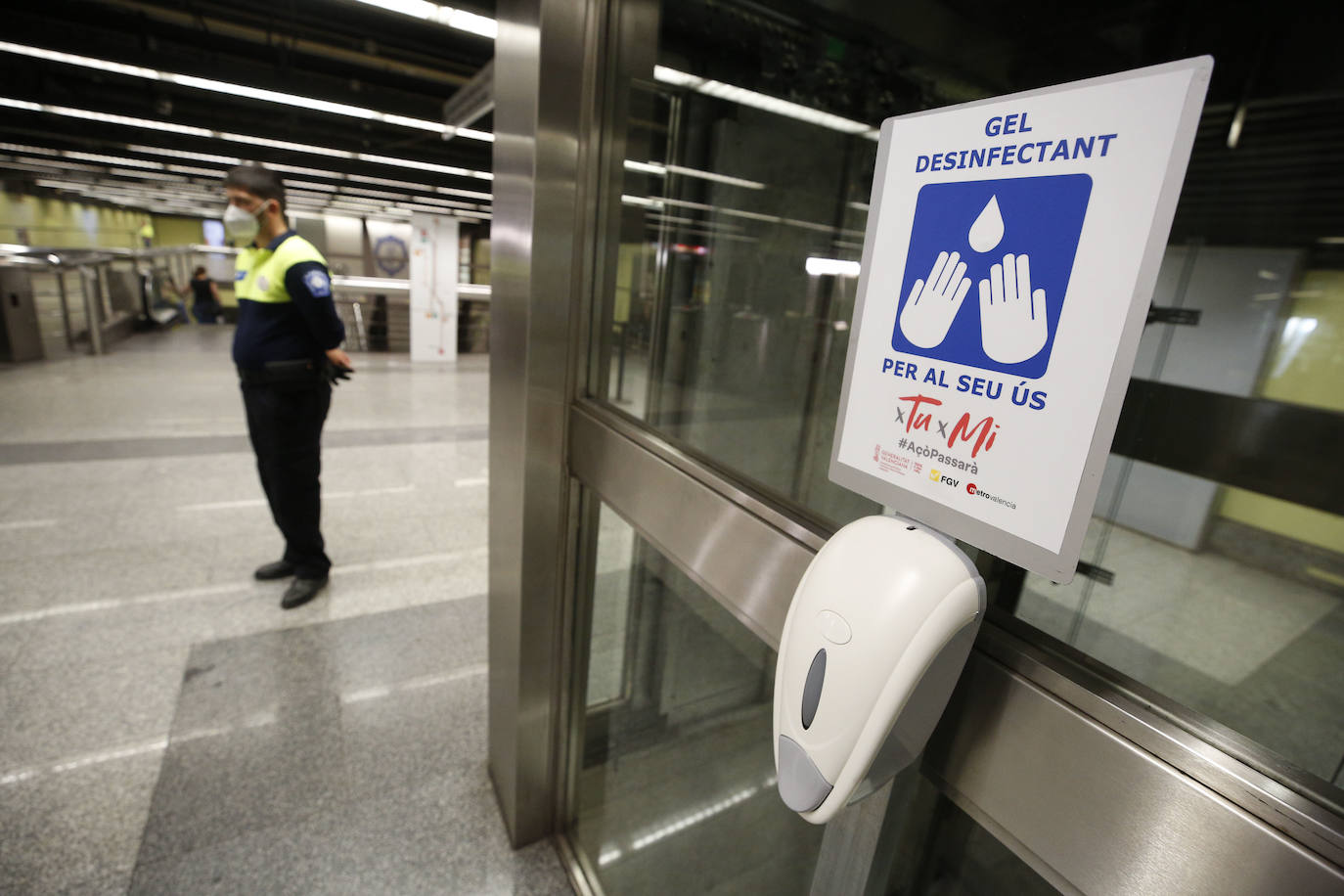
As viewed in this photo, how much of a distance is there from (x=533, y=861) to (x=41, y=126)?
11851mm

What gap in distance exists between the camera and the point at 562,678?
5.09 ft

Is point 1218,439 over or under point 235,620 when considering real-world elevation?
over

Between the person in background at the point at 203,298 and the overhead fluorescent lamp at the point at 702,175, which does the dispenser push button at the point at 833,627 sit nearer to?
the overhead fluorescent lamp at the point at 702,175

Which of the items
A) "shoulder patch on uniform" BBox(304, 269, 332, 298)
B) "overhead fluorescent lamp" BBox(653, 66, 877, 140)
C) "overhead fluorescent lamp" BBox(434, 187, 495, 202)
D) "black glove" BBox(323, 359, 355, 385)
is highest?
"overhead fluorescent lamp" BBox(434, 187, 495, 202)

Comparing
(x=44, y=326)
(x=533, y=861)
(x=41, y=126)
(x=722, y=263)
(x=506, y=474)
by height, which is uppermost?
(x=41, y=126)

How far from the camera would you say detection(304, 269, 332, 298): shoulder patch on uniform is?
2152 millimetres

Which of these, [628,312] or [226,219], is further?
[226,219]

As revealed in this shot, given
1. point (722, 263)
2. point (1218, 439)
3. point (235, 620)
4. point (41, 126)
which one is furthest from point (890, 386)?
point (41, 126)

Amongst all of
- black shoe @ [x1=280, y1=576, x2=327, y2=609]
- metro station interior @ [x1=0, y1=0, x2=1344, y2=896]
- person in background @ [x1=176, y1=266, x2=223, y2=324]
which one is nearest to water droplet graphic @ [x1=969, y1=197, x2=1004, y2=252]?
metro station interior @ [x1=0, y1=0, x2=1344, y2=896]

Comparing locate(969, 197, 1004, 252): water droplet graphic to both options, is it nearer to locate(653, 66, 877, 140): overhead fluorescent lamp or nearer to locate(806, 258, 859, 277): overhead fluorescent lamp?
locate(806, 258, 859, 277): overhead fluorescent lamp

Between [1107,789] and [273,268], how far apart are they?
2564 mm

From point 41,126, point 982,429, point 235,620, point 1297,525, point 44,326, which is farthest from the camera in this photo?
point 41,126

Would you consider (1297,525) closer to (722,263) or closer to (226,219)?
(722,263)

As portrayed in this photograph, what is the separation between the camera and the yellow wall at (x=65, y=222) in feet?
46.7
